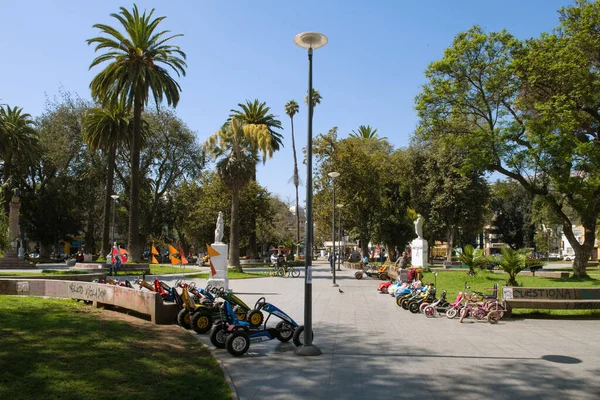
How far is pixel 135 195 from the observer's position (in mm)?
33875

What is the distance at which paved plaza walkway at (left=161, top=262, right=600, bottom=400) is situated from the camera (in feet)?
21.7

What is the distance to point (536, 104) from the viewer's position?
22.2 meters

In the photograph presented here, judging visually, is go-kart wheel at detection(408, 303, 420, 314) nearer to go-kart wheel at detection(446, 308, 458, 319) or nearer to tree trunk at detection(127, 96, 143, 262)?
go-kart wheel at detection(446, 308, 458, 319)

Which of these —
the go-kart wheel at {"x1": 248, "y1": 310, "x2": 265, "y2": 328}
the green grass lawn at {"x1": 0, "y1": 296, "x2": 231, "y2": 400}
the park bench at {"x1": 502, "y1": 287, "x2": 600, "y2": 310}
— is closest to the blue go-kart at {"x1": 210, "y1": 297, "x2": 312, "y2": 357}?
the go-kart wheel at {"x1": 248, "y1": 310, "x2": 265, "y2": 328}

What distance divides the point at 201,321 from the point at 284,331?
1905 millimetres

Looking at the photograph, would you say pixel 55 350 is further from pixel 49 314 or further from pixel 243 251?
pixel 243 251

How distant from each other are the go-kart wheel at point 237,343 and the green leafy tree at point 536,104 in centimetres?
1875

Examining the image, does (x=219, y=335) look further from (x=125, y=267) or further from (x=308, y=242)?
(x=125, y=267)

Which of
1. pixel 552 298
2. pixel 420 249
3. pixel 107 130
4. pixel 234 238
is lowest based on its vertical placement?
pixel 552 298

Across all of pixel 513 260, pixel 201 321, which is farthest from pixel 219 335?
pixel 513 260

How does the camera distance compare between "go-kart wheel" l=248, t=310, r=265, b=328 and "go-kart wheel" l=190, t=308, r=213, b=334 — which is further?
"go-kart wheel" l=190, t=308, r=213, b=334

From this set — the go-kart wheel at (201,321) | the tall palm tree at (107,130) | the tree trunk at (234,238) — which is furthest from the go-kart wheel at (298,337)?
the tall palm tree at (107,130)

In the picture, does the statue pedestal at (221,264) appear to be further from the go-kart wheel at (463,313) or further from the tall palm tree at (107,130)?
the tall palm tree at (107,130)

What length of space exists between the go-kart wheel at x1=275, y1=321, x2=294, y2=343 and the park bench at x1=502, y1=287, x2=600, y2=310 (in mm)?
6802
